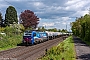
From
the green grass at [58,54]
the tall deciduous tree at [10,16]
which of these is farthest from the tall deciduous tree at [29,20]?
the green grass at [58,54]

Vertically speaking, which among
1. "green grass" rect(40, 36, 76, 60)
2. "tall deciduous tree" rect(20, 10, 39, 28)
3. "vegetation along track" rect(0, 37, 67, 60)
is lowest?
"vegetation along track" rect(0, 37, 67, 60)

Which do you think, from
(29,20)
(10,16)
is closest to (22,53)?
(29,20)

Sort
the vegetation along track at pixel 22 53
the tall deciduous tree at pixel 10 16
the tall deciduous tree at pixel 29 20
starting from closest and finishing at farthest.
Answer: the vegetation along track at pixel 22 53 → the tall deciduous tree at pixel 29 20 → the tall deciduous tree at pixel 10 16

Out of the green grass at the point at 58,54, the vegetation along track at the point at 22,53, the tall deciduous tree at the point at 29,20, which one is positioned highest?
the tall deciduous tree at the point at 29,20

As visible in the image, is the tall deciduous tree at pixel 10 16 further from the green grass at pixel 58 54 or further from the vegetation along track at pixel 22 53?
the green grass at pixel 58 54

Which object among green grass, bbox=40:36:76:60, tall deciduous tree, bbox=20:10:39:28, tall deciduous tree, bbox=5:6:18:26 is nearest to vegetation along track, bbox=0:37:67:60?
green grass, bbox=40:36:76:60

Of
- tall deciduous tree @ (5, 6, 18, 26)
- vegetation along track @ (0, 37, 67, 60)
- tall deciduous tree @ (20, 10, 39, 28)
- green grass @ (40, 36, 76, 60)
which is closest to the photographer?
green grass @ (40, 36, 76, 60)

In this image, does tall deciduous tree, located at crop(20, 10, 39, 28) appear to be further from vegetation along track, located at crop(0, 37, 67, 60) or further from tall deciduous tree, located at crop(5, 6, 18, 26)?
vegetation along track, located at crop(0, 37, 67, 60)

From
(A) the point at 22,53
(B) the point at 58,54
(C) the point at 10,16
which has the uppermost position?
(C) the point at 10,16

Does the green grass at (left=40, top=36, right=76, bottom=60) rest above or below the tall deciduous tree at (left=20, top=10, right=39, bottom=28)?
below

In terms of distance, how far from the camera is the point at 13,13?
115 m

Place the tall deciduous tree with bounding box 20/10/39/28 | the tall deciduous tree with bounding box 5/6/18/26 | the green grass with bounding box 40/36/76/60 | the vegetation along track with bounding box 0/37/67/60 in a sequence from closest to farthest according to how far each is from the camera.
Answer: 1. the green grass with bounding box 40/36/76/60
2. the vegetation along track with bounding box 0/37/67/60
3. the tall deciduous tree with bounding box 20/10/39/28
4. the tall deciduous tree with bounding box 5/6/18/26

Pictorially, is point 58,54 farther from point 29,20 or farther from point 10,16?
point 10,16

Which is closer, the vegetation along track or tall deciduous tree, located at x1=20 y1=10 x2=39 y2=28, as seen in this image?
the vegetation along track
